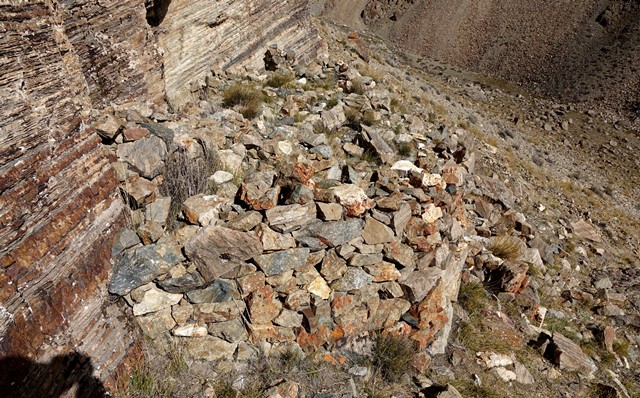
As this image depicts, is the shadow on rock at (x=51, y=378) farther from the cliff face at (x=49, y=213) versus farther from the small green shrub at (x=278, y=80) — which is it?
the small green shrub at (x=278, y=80)

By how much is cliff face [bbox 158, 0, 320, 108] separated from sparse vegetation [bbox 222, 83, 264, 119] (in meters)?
0.67

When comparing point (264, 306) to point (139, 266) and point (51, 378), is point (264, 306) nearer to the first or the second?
point (139, 266)

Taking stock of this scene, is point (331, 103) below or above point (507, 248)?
above

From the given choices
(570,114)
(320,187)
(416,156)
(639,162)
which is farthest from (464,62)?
(320,187)

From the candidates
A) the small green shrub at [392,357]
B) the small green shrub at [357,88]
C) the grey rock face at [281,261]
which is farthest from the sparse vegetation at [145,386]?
the small green shrub at [357,88]

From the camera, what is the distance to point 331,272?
498cm

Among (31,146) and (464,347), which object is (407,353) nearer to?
(464,347)

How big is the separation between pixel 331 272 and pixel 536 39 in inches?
1331

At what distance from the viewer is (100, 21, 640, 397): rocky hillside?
445 centimetres

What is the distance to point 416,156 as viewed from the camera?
7.88 meters

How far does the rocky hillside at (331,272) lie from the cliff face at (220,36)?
59 cm

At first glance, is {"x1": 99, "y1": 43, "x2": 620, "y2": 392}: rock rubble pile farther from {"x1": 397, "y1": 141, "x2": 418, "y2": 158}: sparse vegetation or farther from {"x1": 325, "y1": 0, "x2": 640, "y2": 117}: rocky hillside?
{"x1": 325, "y1": 0, "x2": 640, "y2": 117}: rocky hillside

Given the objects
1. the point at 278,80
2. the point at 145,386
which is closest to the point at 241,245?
the point at 145,386

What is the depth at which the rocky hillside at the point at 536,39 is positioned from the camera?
2662 cm
